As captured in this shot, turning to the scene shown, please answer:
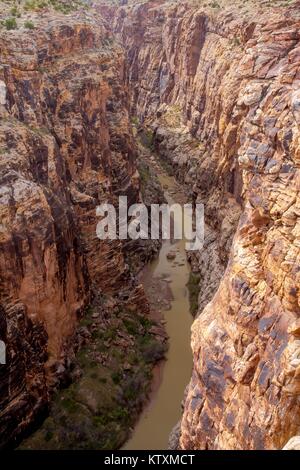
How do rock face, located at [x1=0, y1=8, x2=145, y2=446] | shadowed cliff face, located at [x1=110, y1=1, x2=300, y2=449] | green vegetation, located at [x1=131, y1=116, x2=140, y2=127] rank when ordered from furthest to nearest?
1. green vegetation, located at [x1=131, y1=116, x2=140, y2=127]
2. rock face, located at [x1=0, y1=8, x2=145, y2=446]
3. shadowed cliff face, located at [x1=110, y1=1, x2=300, y2=449]

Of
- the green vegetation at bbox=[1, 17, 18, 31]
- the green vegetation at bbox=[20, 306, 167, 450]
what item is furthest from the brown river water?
the green vegetation at bbox=[1, 17, 18, 31]

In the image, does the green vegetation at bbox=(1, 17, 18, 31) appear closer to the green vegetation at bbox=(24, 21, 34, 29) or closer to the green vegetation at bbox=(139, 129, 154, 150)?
the green vegetation at bbox=(24, 21, 34, 29)

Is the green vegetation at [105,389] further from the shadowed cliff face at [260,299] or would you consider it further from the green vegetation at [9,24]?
the green vegetation at [9,24]

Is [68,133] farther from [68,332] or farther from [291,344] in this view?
[291,344]

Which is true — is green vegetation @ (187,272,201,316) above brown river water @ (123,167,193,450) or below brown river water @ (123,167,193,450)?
above

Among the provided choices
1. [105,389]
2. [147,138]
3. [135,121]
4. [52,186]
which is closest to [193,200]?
[52,186]

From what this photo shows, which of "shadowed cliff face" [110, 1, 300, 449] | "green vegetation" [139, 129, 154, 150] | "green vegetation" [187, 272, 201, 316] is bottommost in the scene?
"green vegetation" [187, 272, 201, 316]
